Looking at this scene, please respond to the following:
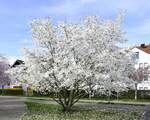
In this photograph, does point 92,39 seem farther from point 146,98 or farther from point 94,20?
point 146,98

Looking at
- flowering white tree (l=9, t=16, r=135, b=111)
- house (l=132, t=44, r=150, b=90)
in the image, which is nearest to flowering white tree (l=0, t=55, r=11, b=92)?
house (l=132, t=44, r=150, b=90)

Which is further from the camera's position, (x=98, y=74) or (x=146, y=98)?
(x=146, y=98)

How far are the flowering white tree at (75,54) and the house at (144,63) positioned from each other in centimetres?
4784

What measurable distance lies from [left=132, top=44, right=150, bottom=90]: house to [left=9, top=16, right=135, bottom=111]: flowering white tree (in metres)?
47.8

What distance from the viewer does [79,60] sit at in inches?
1043

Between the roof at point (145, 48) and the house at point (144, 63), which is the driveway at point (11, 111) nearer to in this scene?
the house at point (144, 63)

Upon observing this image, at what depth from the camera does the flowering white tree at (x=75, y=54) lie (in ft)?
85.3

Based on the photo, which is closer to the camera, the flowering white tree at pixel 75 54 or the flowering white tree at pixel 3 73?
the flowering white tree at pixel 75 54

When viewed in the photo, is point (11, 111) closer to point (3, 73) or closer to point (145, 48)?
point (3, 73)

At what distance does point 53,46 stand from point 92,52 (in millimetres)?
2497

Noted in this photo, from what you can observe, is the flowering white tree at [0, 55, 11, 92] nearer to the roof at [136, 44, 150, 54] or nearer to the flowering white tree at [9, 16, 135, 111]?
the roof at [136, 44, 150, 54]

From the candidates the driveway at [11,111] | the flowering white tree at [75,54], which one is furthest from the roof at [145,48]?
the flowering white tree at [75,54]

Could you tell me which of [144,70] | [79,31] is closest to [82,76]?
[79,31]

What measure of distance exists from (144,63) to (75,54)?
188 ft
